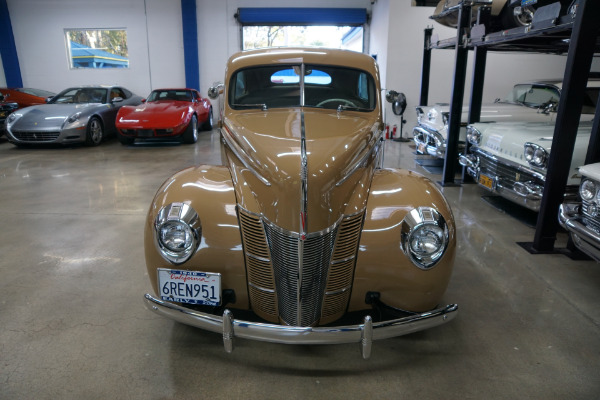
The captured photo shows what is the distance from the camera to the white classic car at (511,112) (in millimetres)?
5816

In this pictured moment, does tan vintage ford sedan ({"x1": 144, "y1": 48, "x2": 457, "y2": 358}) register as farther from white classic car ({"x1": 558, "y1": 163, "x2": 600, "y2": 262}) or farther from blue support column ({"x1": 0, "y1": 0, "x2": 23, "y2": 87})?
blue support column ({"x1": 0, "y1": 0, "x2": 23, "y2": 87})

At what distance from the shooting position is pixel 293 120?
2.52 meters

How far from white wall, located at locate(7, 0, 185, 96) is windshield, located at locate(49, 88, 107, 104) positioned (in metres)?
3.37

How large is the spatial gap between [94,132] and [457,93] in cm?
739

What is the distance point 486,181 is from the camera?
4734 millimetres

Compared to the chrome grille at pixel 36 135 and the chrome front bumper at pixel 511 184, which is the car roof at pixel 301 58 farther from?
the chrome grille at pixel 36 135

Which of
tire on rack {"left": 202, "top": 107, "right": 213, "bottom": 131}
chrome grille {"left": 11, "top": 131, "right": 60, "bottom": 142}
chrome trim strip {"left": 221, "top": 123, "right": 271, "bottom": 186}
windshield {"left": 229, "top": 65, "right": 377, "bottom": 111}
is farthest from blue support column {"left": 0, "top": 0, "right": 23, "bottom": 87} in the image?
chrome trim strip {"left": 221, "top": 123, "right": 271, "bottom": 186}

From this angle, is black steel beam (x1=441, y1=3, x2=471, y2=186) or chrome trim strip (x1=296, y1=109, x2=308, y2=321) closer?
chrome trim strip (x1=296, y1=109, x2=308, y2=321)

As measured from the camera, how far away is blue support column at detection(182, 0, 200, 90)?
11852 millimetres

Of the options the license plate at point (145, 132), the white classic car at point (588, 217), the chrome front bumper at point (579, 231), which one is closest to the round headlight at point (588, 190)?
the white classic car at point (588, 217)

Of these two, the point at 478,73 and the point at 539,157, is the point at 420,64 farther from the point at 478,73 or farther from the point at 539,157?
the point at 539,157

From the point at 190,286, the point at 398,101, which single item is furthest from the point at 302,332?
the point at 398,101

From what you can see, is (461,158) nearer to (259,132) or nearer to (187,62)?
(259,132)

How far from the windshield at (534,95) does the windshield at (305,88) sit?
4.11 m
